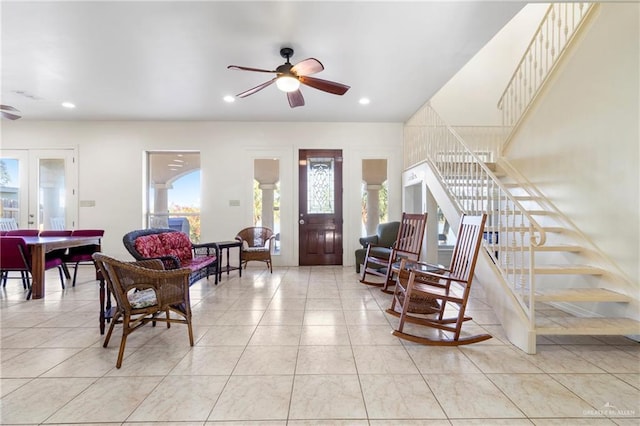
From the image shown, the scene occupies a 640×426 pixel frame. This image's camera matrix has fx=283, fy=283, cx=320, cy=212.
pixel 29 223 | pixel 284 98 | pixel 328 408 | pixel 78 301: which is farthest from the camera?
pixel 29 223

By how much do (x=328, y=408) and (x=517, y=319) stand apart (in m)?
1.80

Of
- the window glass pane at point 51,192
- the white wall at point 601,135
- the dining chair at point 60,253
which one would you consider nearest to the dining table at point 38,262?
the dining chair at point 60,253

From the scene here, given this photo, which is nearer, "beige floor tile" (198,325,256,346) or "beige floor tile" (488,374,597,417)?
"beige floor tile" (488,374,597,417)

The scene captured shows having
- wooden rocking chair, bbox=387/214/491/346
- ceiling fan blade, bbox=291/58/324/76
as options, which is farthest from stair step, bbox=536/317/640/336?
ceiling fan blade, bbox=291/58/324/76

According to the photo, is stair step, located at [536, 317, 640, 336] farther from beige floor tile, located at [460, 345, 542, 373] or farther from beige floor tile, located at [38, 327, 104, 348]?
beige floor tile, located at [38, 327, 104, 348]

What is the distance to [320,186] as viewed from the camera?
5871mm

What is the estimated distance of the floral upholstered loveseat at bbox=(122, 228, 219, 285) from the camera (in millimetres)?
3205

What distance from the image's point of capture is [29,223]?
18.5ft

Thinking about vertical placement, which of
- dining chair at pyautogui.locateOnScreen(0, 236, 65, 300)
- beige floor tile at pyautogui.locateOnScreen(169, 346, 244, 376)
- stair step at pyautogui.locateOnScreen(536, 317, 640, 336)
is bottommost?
beige floor tile at pyautogui.locateOnScreen(169, 346, 244, 376)

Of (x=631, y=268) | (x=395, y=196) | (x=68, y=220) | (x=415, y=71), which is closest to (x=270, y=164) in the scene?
(x=395, y=196)

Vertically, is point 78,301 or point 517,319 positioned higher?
point 517,319

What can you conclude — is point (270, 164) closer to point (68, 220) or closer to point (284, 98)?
point (284, 98)

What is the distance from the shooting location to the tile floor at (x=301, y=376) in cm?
158

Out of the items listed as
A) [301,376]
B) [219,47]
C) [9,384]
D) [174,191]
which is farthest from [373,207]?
[9,384]
